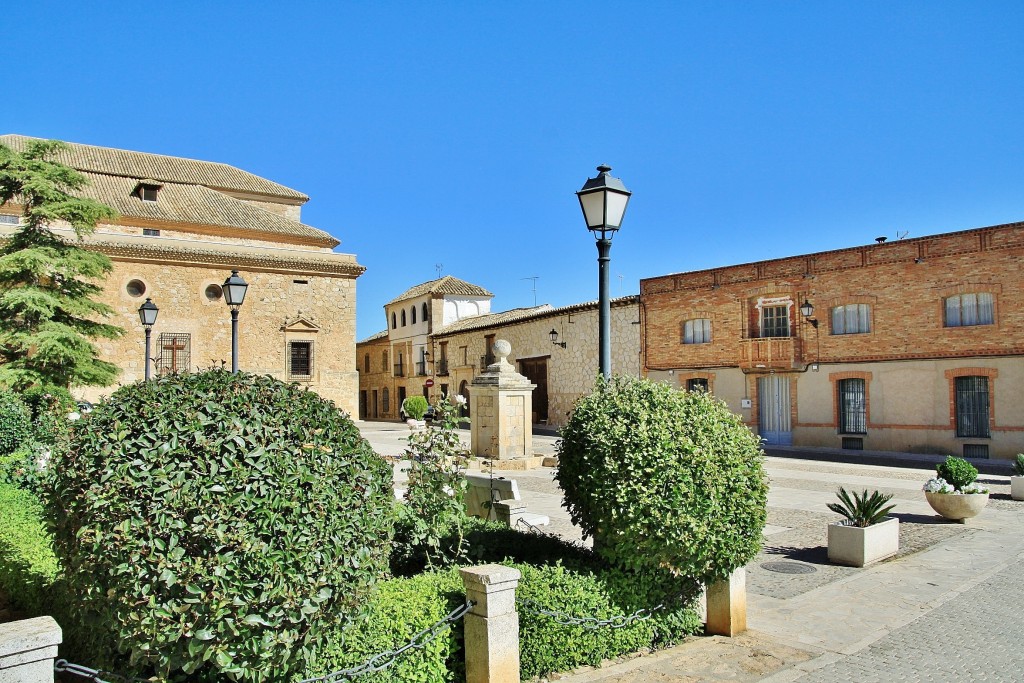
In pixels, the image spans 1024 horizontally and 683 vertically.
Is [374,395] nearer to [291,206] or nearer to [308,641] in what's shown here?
[291,206]

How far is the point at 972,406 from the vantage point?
21562 millimetres

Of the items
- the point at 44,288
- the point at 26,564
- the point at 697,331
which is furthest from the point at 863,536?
the point at 44,288

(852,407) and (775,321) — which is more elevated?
(775,321)

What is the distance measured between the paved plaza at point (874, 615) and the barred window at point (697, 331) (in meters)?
16.8

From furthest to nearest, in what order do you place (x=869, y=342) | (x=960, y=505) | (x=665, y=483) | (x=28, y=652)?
(x=869, y=342)
(x=960, y=505)
(x=665, y=483)
(x=28, y=652)

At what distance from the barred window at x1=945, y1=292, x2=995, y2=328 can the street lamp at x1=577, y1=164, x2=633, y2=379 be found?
1912 cm

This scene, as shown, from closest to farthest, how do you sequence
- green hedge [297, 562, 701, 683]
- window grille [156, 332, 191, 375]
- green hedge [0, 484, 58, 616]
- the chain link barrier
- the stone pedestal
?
the chain link barrier < green hedge [297, 562, 701, 683] < green hedge [0, 484, 58, 616] < the stone pedestal < window grille [156, 332, 191, 375]

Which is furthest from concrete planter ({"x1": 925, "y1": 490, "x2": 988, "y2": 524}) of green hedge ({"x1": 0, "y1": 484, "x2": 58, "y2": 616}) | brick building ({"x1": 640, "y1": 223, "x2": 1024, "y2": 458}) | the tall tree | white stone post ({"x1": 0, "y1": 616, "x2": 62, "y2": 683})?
the tall tree

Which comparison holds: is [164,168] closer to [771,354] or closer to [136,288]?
[136,288]

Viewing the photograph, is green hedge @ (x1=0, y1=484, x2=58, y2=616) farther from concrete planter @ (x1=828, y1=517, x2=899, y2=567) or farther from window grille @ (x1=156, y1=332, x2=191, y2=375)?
window grille @ (x1=156, y1=332, x2=191, y2=375)

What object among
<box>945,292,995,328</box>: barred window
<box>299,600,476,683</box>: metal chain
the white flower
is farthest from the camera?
<box>945,292,995,328</box>: barred window

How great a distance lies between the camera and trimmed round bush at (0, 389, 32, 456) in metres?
15.5

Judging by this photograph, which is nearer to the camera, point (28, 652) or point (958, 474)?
point (28, 652)

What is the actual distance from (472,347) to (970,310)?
87.2 ft
